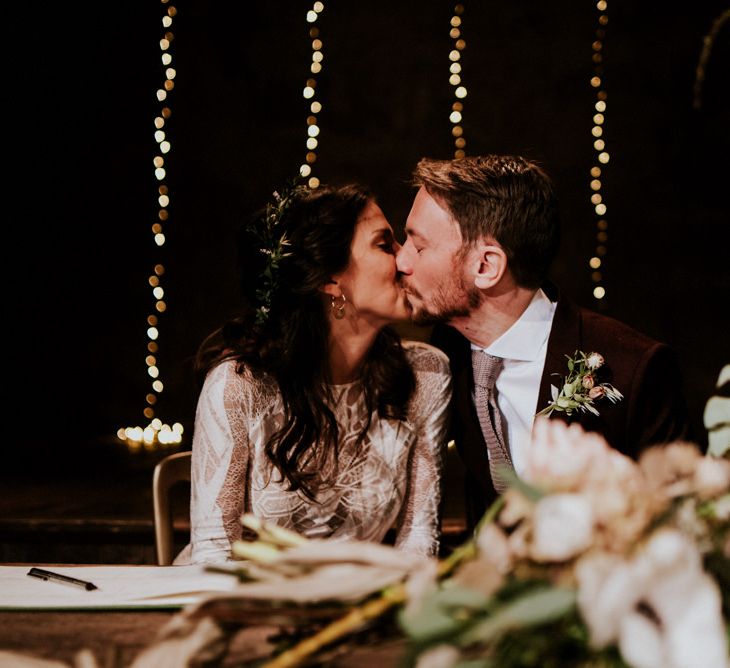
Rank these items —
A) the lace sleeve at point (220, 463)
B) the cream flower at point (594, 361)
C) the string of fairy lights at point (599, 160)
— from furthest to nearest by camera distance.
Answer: the string of fairy lights at point (599, 160) → the cream flower at point (594, 361) → the lace sleeve at point (220, 463)

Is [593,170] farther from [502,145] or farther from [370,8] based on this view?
[370,8]

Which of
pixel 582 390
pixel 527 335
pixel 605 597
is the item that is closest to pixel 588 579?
pixel 605 597

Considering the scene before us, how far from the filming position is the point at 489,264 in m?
2.31

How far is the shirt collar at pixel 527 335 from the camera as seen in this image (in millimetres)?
2207

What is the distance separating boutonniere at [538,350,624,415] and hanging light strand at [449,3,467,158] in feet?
9.62

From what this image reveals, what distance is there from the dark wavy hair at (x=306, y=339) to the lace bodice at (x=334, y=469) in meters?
0.03

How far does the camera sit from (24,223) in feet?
15.9

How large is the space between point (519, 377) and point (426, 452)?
33 centimetres

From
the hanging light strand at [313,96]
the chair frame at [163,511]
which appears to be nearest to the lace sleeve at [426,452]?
the chair frame at [163,511]

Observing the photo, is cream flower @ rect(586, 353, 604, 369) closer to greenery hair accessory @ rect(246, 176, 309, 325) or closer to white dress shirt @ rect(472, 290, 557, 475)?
white dress shirt @ rect(472, 290, 557, 475)

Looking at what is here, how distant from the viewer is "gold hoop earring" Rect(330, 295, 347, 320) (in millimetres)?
2180

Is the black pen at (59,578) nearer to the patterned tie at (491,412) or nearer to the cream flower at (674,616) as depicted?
the cream flower at (674,616)

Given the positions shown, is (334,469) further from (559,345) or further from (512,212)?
(512,212)

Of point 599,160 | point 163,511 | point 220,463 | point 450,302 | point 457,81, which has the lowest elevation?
point 163,511
